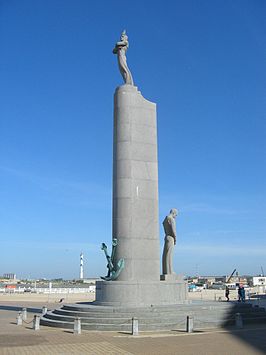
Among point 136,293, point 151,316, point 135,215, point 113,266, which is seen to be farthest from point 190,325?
point 135,215

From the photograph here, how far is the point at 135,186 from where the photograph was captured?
24.2m

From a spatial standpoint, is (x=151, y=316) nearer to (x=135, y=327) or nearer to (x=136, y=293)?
(x=135, y=327)

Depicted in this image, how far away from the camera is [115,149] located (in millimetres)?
24844

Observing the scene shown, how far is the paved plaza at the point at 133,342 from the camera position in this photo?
13820 millimetres

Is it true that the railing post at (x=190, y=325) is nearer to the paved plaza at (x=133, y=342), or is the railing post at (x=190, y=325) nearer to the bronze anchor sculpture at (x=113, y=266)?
the paved plaza at (x=133, y=342)

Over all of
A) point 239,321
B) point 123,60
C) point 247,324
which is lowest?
point 247,324

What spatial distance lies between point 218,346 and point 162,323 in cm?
435

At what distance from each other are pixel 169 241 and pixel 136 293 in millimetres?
3913

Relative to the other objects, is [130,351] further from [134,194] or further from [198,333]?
[134,194]

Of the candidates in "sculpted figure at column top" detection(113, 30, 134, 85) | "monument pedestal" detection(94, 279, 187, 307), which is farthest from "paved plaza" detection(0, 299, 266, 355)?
Answer: "sculpted figure at column top" detection(113, 30, 134, 85)

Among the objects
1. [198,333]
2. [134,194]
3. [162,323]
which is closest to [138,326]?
[162,323]

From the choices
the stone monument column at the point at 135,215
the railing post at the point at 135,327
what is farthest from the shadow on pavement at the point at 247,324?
the railing post at the point at 135,327

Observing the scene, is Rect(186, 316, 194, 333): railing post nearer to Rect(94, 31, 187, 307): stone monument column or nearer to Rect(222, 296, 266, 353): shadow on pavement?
Rect(222, 296, 266, 353): shadow on pavement

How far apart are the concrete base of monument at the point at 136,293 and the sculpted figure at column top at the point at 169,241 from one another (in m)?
1.50
